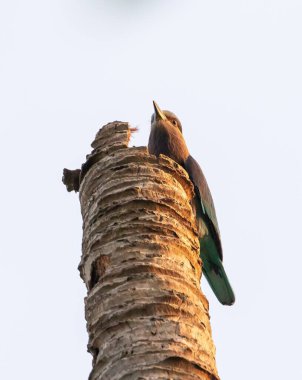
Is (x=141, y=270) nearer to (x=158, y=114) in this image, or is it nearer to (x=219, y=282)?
(x=219, y=282)

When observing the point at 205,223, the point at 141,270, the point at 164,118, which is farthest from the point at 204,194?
the point at 141,270

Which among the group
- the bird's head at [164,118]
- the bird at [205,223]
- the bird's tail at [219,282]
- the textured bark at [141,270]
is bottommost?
the textured bark at [141,270]

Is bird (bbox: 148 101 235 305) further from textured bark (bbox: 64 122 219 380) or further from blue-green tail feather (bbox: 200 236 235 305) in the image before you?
textured bark (bbox: 64 122 219 380)

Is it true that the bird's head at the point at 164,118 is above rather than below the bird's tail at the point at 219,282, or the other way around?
above

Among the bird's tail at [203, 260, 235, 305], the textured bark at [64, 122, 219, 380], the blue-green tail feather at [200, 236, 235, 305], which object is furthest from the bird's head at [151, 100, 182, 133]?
the textured bark at [64, 122, 219, 380]

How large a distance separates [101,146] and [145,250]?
3.84 ft

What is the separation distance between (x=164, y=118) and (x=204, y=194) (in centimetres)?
139

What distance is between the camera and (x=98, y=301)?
3703mm

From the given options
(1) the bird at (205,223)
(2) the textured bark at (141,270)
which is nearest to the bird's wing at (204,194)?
(1) the bird at (205,223)

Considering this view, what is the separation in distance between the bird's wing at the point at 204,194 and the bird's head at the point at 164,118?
866 mm

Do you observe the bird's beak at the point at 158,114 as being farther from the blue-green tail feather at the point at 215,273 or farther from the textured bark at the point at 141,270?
the textured bark at the point at 141,270

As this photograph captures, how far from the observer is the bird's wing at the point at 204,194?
23.1ft

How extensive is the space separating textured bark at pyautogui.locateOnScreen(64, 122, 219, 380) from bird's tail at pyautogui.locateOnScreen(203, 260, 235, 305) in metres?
2.52

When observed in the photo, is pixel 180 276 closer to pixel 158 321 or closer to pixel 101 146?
pixel 158 321
